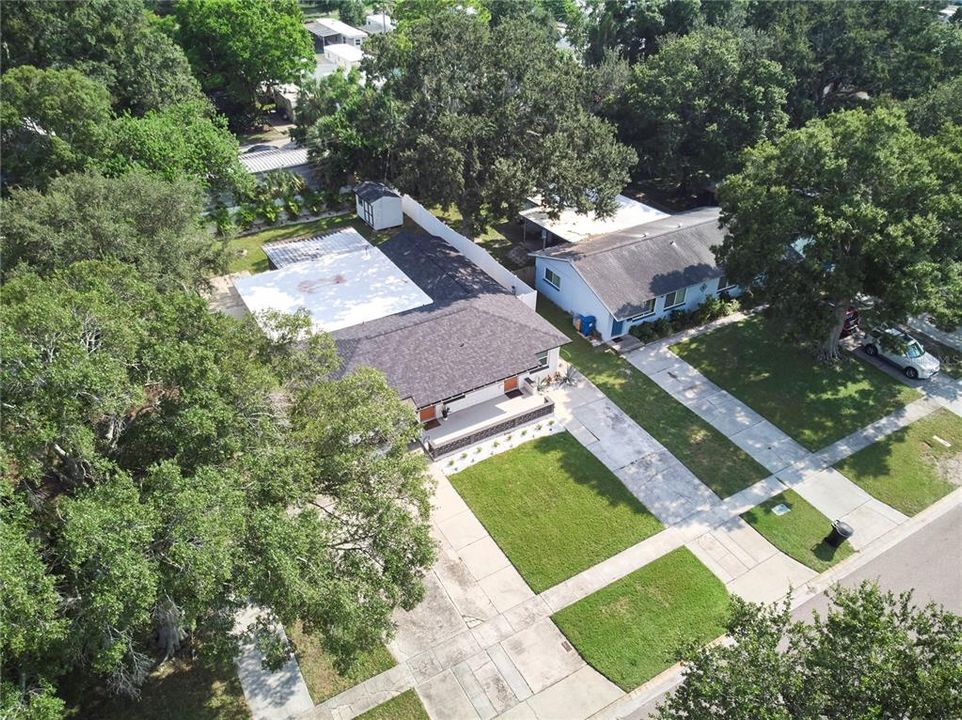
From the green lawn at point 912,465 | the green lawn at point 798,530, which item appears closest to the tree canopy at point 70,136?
the green lawn at point 798,530

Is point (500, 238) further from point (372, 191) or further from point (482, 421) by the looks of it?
point (482, 421)

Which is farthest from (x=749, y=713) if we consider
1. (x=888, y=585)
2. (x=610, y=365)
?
(x=610, y=365)

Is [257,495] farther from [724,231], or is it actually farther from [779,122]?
[779,122]

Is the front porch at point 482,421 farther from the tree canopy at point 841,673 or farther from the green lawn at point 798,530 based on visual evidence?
the tree canopy at point 841,673

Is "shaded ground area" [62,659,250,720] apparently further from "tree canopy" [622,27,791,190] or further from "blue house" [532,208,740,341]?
"tree canopy" [622,27,791,190]

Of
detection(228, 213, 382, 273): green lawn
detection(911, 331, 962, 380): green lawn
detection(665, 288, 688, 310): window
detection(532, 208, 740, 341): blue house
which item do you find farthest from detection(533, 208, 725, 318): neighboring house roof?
detection(228, 213, 382, 273): green lawn

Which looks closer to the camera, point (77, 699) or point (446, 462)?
point (77, 699)

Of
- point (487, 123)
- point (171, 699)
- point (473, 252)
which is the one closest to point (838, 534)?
point (171, 699)
